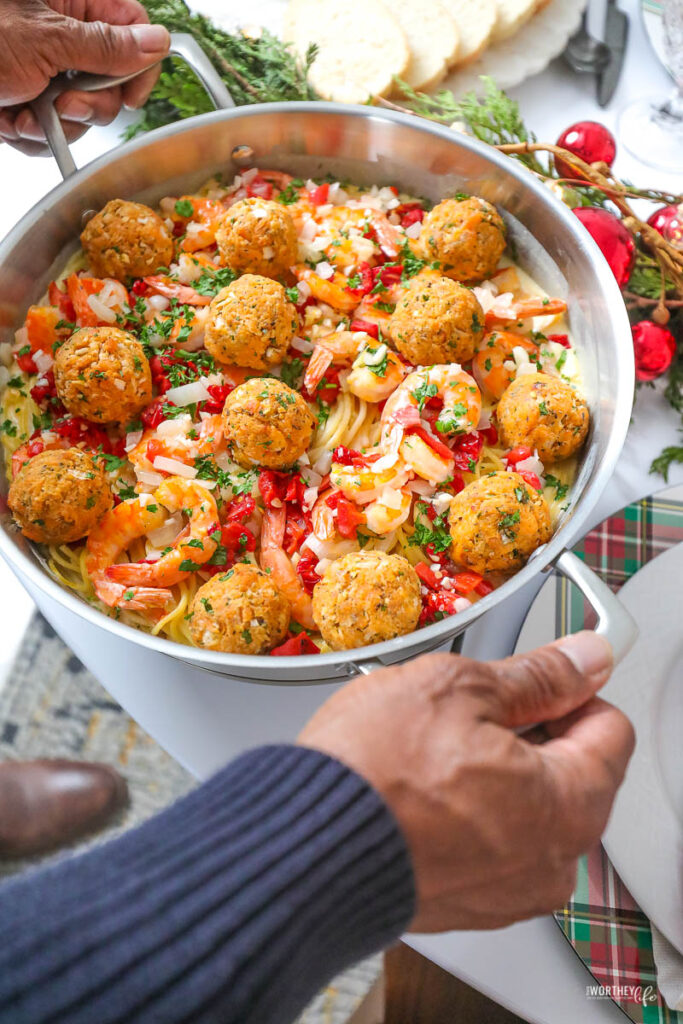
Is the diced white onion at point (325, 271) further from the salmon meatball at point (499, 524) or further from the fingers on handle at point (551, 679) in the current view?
the fingers on handle at point (551, 679)

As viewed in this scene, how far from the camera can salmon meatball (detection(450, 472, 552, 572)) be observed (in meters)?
2.06

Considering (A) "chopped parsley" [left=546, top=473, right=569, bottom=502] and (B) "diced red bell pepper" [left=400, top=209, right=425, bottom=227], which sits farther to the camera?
(B) "diced red bell pepper" [left=400, top=209, right=425, bottom=227]

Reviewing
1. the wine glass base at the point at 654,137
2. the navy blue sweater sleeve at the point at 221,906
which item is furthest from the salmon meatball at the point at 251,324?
the wine glass base at the point at 654,137

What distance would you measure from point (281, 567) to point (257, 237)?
1.06m

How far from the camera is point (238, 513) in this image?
2.27 metres

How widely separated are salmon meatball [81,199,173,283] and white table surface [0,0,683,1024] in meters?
1.10

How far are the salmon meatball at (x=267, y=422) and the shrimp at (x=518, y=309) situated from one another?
28.6 inches

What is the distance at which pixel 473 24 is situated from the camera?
3250 millimetres

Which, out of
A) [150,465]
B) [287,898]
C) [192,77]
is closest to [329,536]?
[150,465]

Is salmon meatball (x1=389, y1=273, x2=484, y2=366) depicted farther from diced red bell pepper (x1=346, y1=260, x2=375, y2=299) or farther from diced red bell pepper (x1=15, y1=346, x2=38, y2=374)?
diced red bell pepper (x1=15, y1=346, x2=38, y2=374)

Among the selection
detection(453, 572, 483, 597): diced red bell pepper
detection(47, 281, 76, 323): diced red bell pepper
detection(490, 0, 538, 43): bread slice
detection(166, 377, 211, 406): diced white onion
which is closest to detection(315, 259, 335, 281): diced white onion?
detection(166, 377, 211, 406): diced white onion

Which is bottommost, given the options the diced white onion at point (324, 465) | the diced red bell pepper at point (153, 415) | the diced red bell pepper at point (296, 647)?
the diced red bell pepper at point (296, 647)

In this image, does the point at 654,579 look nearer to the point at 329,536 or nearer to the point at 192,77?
the point at 329,536

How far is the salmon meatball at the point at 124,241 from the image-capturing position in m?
2.55
